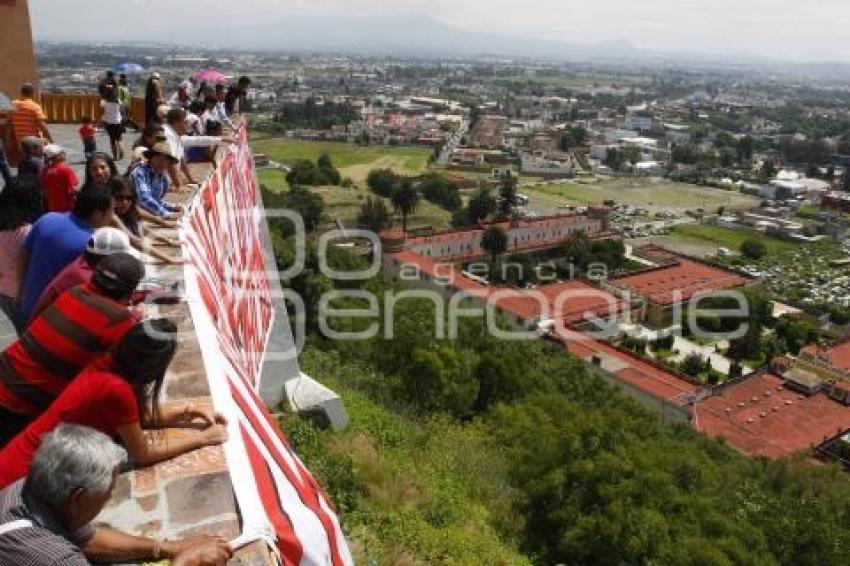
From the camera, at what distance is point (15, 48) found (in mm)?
14484

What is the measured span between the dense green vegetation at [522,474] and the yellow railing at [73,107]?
6962mm

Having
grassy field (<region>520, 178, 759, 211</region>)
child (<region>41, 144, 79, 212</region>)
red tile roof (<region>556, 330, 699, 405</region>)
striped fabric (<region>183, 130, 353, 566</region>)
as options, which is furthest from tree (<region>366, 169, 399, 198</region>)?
child (<region>41, 144, 79, 212</region>)

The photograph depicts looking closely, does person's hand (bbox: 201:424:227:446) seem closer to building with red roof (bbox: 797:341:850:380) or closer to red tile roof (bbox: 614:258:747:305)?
building with red roof (bbox: 797:341:850:380)

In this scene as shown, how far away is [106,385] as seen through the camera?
286 centimetres

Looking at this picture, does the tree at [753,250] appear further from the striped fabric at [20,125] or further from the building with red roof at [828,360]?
the striped fabric at [20,125]

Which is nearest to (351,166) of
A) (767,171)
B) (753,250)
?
(753,250)

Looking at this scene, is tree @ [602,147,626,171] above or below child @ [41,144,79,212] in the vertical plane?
below

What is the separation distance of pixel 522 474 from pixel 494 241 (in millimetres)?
36774

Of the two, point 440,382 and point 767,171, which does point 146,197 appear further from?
point 767,171

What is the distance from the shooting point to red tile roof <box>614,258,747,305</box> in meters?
43.8

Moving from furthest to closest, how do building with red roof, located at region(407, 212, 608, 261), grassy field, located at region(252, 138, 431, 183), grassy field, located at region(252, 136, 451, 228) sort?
grassy field, located at region(252, 138, 431, 183)
grassy field, located at region(252, 136, 451, 228)
building with red roof, located at region(407, 212, 608, 261)

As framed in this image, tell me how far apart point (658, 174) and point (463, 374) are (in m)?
83.9

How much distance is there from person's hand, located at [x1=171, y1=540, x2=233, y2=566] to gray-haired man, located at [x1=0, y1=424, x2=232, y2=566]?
0.33 m

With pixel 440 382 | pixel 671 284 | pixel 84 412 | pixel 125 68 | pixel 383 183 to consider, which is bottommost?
pixel 671 284
